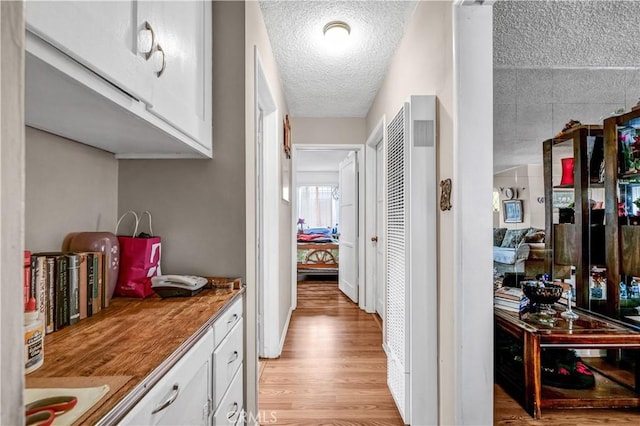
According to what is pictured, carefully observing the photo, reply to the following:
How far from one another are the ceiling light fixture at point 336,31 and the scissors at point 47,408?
2.31 meters

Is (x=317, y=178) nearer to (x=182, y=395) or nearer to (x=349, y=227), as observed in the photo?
(x=349, y=227)

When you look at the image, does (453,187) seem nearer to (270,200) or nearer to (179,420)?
(179,420)

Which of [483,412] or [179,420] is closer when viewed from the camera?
[179,420]

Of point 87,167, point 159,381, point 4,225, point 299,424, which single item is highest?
point 87,167

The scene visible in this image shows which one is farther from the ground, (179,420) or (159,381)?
(159,381)

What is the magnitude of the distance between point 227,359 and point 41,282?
67 centimetres

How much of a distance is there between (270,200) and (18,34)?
2.50 meters

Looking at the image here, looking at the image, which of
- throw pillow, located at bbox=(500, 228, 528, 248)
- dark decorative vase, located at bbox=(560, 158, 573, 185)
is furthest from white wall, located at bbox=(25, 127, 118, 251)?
dark decorative vase, located at bbox=(560, 158, 573, 185)

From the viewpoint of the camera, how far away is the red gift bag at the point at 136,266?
53.4 inches

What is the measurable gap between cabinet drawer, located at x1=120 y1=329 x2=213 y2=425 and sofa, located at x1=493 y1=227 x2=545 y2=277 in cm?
190

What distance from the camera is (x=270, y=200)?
2.77m

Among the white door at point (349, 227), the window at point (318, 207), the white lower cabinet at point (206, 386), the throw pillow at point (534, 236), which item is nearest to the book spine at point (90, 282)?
the white lower cabinet at point (206, 386)

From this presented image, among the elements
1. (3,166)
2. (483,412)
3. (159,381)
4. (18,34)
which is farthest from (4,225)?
(483,412)

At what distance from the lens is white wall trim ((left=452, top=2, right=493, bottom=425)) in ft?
4.70
